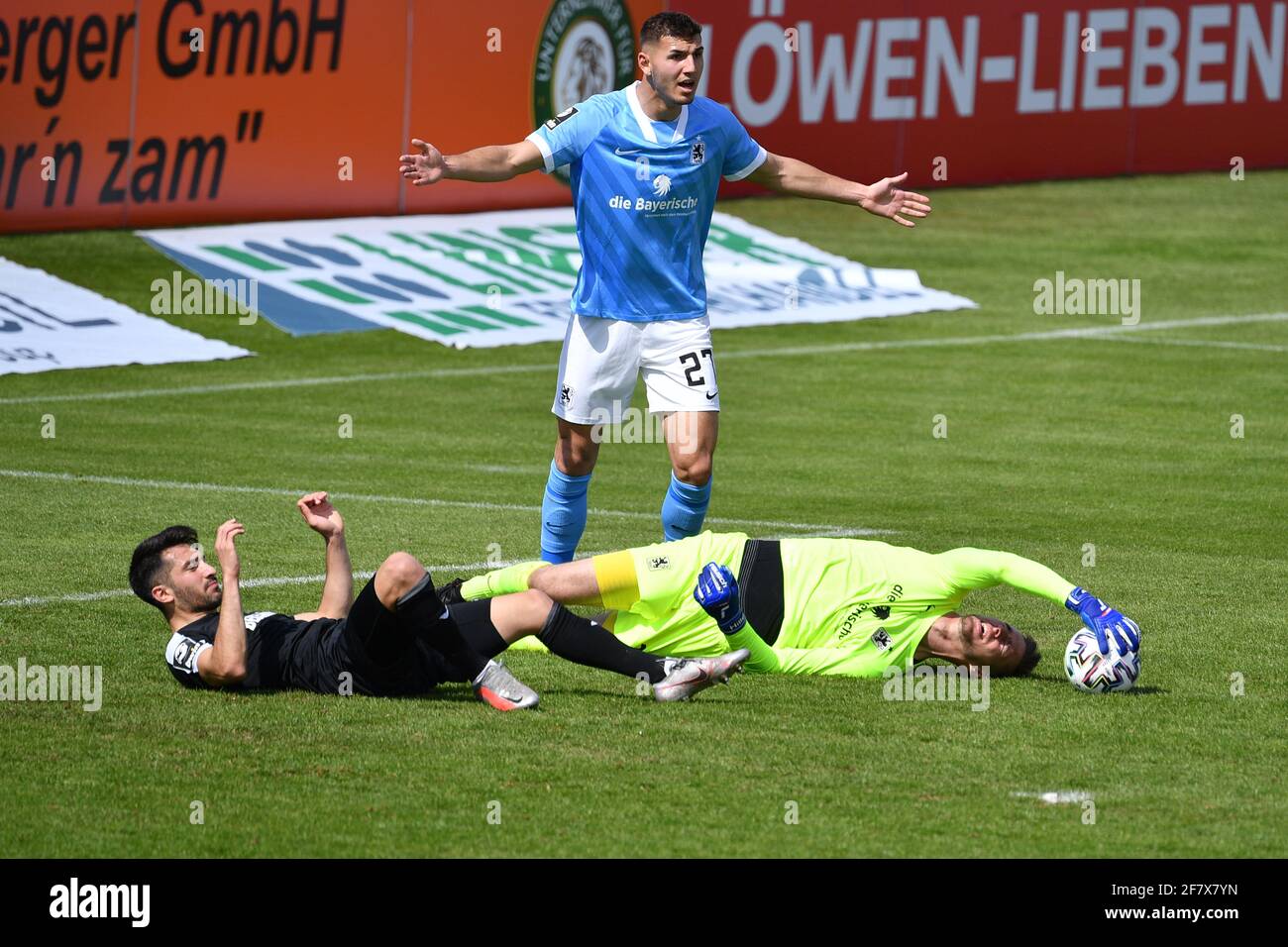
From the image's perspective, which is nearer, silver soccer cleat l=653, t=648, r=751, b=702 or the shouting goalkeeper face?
silver soccer cleat l=653, t=648, r=751, b=702

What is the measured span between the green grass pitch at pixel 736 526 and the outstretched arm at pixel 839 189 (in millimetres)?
2015

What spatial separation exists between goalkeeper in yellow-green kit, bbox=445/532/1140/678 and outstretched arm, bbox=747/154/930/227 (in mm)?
2332

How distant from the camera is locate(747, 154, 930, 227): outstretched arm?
11.1 meters

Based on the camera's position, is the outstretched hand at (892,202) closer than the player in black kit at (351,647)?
No

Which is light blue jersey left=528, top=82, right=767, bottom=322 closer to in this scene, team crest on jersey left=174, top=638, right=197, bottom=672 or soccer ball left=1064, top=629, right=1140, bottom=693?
soccer ball left=1064, top=629, right=1140, bottom=693

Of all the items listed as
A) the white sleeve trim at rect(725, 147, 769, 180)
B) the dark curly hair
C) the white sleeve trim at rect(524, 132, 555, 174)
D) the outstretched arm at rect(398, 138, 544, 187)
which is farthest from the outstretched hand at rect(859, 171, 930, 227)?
the outstretched arm at rect(398, 138, 544, 187)

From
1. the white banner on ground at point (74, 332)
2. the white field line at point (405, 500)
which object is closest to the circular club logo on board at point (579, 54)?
the white banner on ground at point (74, 332)

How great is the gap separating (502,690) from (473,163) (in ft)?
8.92

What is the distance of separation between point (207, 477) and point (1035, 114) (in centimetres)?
1762

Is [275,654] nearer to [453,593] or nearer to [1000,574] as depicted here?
[453,593]

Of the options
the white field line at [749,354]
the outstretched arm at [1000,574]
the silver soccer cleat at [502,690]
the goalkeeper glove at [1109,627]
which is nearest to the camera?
the silver soccer cleat at [502,690]

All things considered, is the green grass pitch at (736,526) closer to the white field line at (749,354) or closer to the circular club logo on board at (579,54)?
the white field line at (749,354)

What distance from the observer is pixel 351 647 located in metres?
8.70

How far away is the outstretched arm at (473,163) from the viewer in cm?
988
